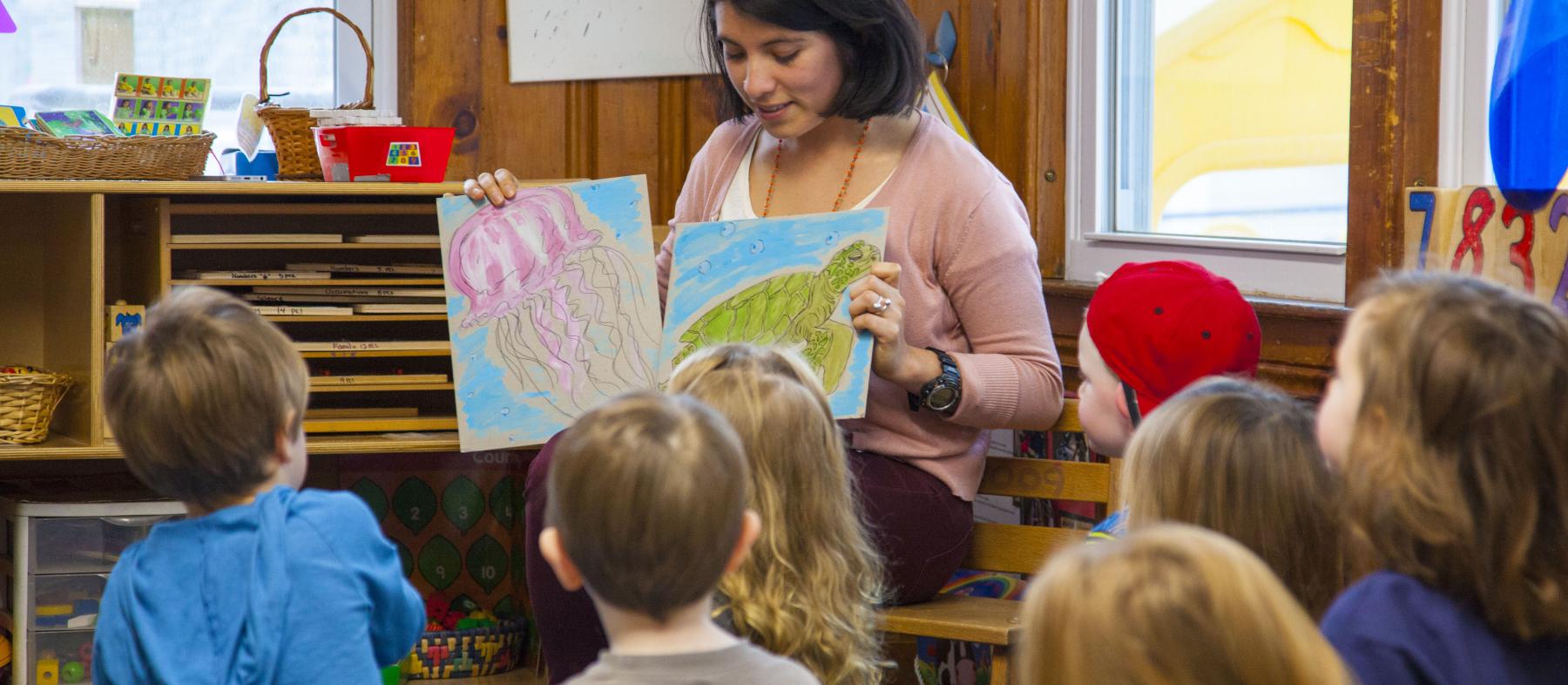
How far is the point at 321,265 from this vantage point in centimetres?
234

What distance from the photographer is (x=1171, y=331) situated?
5.18 ft

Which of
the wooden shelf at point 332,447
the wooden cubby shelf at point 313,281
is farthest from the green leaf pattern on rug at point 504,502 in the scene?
the wooden cubby shelf at point 313,281

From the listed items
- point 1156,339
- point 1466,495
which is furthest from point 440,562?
point 1466,495

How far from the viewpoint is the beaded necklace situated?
199 cm

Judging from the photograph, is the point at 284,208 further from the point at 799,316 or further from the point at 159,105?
the point at 799,316

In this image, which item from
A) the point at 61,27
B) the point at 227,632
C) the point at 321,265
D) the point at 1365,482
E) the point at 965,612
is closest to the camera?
the point at 1365,482

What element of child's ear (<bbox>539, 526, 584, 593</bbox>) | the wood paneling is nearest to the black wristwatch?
the wood paneling

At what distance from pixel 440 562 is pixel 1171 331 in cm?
167

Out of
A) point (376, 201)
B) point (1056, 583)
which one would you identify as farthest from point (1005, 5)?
point (1056, 583)

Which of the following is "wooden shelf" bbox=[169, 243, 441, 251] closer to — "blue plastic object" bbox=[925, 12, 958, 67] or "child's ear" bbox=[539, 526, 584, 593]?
"blue plastic object" bbox=[925, 12, 958, 67]

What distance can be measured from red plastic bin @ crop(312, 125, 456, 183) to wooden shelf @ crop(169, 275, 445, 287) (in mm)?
155

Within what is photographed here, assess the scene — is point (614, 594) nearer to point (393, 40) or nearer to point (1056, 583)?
point (1056, 583)

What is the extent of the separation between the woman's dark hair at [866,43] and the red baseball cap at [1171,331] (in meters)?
0.48

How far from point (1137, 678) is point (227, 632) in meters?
0.79
